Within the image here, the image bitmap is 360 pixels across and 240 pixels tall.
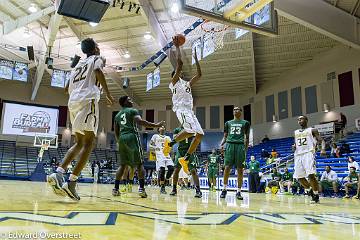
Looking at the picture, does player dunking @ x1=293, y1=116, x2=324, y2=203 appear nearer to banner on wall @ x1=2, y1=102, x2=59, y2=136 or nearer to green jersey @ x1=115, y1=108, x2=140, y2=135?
green jersey @ x1=115, y1=108, x2=140, y2=135

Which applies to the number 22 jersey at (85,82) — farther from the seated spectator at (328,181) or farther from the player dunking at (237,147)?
the seated spectator at (328,181)

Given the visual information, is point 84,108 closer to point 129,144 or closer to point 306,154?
point 129,144

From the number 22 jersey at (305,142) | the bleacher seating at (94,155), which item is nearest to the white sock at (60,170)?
the number 22 jersey at (305,142)

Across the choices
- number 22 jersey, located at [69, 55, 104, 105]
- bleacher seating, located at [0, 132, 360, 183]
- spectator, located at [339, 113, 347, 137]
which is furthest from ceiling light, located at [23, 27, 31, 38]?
spectator, located at [339, 113, 347, 137]

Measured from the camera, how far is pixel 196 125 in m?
5.53

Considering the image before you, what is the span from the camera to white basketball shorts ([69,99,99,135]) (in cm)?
379

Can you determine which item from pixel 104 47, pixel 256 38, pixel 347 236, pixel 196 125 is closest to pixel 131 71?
pixel 104 47

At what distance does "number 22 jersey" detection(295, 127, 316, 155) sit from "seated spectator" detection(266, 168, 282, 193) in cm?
634

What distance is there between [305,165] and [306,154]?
8.5 inches

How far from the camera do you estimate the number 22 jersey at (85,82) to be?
3846 millimetres

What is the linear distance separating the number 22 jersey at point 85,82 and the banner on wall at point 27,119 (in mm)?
21408

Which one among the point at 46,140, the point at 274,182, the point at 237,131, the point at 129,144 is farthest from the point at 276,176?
the point at 46,140

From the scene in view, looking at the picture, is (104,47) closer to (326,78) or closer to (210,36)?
(210,36)

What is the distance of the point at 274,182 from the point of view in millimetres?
12711
